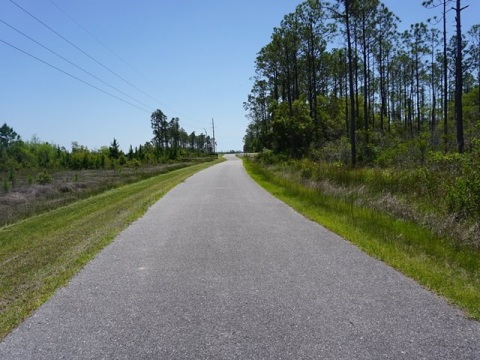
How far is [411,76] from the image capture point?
57.8 meters

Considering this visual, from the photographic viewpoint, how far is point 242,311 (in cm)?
458

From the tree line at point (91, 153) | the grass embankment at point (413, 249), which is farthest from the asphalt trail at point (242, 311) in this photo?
the tree line at point (91, 153)

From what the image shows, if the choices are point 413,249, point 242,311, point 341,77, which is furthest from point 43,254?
point 341,77

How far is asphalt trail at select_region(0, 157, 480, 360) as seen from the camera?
12.1ft

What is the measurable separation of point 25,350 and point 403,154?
20.8 m

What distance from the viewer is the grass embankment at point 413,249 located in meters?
5.23

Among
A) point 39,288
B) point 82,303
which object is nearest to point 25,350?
point 82,303

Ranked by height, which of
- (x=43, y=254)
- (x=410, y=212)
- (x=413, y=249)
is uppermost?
(x=43, y=254)

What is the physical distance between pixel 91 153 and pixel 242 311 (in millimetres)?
72066

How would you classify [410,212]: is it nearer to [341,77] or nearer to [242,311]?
[242,311]

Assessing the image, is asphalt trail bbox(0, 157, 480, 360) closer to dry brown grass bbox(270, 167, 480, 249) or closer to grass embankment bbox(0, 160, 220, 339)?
grass embankment bbox(0, 160, 220, 339)

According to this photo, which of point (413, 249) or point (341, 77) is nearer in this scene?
point (413, 249)

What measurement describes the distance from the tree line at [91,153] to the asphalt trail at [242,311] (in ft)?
123

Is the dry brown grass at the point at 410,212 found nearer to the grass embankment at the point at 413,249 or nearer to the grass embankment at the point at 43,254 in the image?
the grass embankment at the point at 413,249
